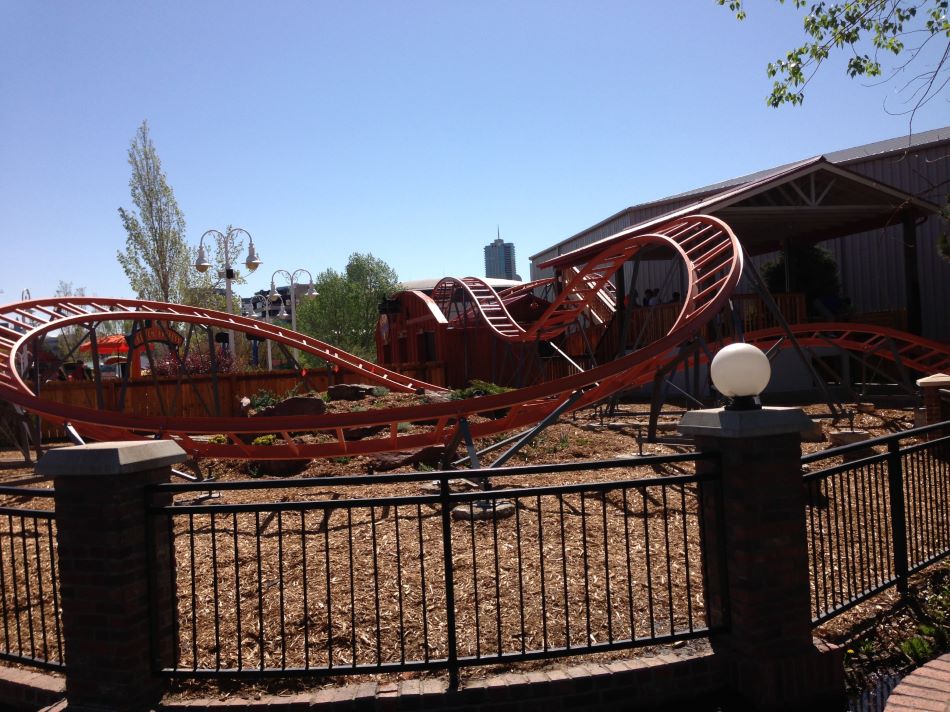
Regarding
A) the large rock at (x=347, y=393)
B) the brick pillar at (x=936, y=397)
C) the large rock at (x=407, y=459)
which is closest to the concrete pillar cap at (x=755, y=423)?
the large rock at (x=407, y=459)

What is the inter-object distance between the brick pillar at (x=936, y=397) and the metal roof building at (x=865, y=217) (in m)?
5.97

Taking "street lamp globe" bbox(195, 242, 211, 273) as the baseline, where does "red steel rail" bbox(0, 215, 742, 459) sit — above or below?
below

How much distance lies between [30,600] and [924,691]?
5.33 meters

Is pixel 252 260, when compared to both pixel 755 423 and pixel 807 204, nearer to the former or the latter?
pixel 807 204

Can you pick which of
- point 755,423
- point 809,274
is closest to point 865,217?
point 809,274

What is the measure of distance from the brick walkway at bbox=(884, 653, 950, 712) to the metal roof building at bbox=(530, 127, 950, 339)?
11483mm

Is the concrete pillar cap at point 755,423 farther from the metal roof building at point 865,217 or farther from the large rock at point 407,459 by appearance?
the metal roof building at point 865,217

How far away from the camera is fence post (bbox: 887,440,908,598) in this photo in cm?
525

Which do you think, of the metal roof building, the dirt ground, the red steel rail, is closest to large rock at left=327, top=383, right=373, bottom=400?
the red steel rail

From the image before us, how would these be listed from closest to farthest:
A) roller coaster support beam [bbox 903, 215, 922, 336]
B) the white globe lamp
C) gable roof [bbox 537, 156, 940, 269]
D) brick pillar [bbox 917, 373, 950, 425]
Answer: the white globe lamp
brick pillar [bbox 917, 373, 950, 425]
gable roof [bbox 537, 156, 940, 269]
roller coaster support beam [bbox 903, 215, 922, 336]

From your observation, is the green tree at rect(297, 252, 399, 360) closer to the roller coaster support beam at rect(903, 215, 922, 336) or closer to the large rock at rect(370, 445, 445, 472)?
the roller coaster support beam at rect(903, 215, 922, 336)

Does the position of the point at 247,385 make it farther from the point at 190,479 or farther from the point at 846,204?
the point at 846,204

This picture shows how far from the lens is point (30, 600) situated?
5102 mm

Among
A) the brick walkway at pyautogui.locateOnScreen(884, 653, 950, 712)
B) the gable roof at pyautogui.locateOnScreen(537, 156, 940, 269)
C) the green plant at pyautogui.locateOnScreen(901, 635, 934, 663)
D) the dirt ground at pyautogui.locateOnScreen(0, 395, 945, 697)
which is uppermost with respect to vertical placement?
the gable roof at pyautogui.locateOnScreen(537, 156, 940, 269)
